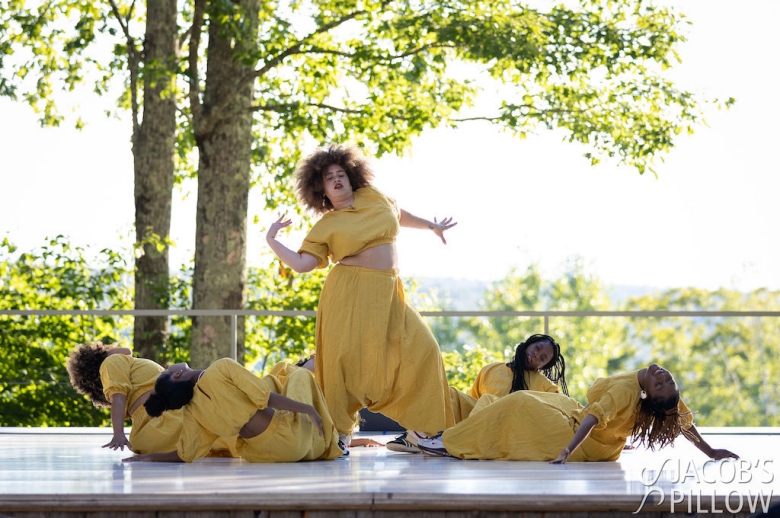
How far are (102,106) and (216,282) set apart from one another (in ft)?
18.6

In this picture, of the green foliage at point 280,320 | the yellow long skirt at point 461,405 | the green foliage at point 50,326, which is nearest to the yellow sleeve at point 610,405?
the yellow long skirt at point 461,405

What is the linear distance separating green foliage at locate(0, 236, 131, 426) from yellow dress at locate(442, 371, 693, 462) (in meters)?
5.91

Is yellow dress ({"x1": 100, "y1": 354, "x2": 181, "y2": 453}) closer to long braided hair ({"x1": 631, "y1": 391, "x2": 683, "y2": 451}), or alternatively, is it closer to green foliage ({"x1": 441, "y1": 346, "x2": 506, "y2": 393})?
long braided hair ({"x1": 631, "y1": 391, "x2": 683, "y2": 451})

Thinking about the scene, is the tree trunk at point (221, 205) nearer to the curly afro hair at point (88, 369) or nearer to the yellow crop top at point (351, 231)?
the curly afro hair at point (88, 369)

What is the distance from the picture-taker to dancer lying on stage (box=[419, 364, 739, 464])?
15.0 ft

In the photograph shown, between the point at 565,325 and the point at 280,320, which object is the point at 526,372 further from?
the point at 565,325

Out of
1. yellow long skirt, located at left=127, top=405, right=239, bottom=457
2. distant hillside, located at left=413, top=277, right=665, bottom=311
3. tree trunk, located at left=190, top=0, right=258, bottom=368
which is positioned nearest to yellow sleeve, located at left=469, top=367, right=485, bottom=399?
yellow long skirt, located at left=127, top=405, right=239, bottom=457

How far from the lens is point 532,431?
4797 mm

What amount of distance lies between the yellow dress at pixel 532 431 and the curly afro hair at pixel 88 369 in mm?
1589

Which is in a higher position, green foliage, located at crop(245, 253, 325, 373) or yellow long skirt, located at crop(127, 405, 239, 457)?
green foliage, located at crop(245, 253, 325, 373)

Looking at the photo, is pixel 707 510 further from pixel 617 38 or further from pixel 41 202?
pixel 41 202

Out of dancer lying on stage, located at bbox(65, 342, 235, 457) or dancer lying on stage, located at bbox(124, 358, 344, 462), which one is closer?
dancer lying on stage, located at bbox(124, 358, 344, 462)

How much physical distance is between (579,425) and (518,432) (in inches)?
10.7

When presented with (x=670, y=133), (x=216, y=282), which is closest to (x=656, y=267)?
(x=670, y=133)
